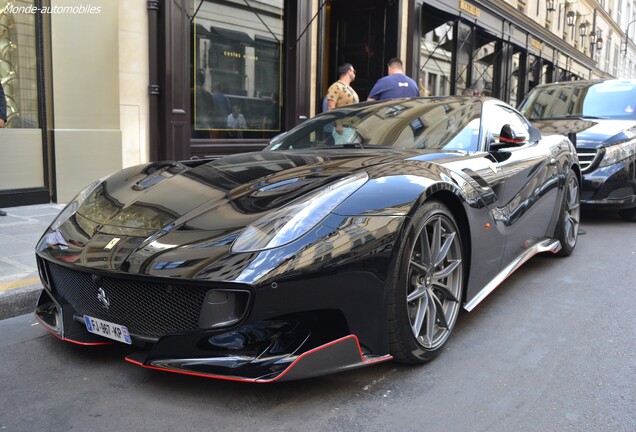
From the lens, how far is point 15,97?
664cm

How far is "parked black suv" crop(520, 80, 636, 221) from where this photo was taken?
6719 millimetres

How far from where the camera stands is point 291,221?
237 cm

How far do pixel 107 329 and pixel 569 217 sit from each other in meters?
4.09

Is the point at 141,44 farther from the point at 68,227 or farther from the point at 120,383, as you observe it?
the point at 120,383

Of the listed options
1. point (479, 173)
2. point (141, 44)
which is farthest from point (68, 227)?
point (141, 44)

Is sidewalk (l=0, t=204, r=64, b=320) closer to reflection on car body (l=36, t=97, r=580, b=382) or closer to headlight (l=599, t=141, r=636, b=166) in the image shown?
reflection on car body (l=36, t=97, r=580, b=382)

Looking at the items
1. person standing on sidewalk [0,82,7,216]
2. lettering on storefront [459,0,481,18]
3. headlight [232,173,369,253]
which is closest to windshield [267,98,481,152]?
headlight [232,173,369,253]

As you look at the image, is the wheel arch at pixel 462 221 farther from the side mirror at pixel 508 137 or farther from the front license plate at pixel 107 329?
the front license plate at pixel 107 329

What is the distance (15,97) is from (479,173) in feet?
18.2

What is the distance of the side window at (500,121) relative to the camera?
3.85 m

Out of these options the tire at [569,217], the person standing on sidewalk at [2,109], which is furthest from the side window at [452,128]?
the person standing on sidewalk at [2,109]

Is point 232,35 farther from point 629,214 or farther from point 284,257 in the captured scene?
point 284,257

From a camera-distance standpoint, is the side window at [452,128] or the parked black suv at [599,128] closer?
the side window at [452,128]

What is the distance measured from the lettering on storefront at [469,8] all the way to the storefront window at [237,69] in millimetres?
6602
